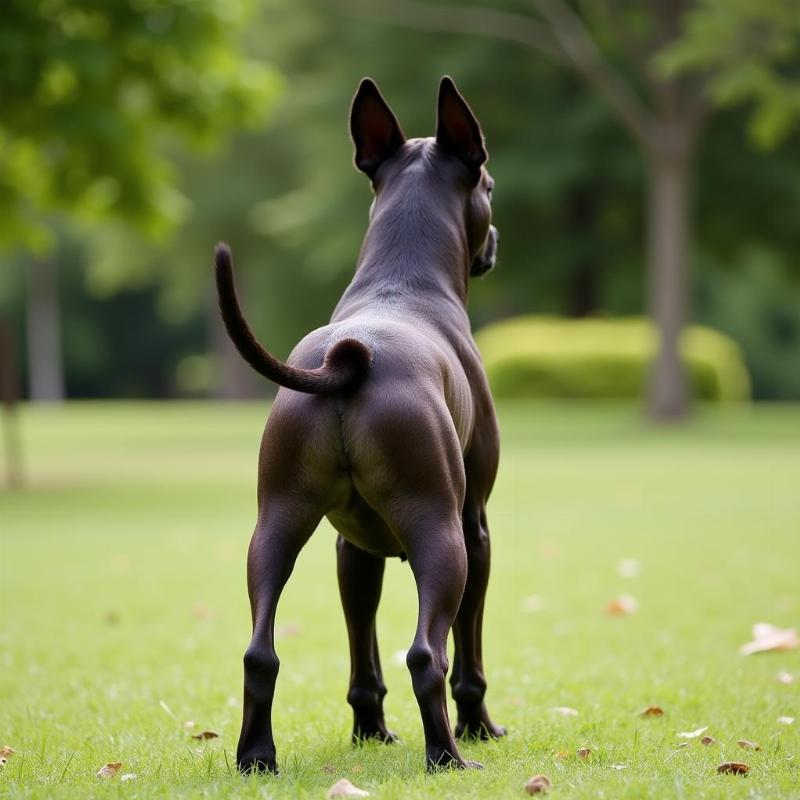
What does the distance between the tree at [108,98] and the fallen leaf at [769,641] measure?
35.5 ft

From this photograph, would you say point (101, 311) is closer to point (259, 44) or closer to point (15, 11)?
point (259, 44)

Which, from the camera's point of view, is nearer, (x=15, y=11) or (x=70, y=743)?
(x=70, y=743)

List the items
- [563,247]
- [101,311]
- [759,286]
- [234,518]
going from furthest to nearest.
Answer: [101,311] → [759,286] → [563,247] → [234,518]

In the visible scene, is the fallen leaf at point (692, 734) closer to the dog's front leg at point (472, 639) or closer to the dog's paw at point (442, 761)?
the dog's front leg at point (472, 639)

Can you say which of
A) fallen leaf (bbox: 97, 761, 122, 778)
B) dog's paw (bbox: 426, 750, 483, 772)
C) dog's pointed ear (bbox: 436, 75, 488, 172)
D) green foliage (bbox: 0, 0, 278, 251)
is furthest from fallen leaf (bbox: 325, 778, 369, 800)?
green foliage (bbox: 0, 0, 278, 251)

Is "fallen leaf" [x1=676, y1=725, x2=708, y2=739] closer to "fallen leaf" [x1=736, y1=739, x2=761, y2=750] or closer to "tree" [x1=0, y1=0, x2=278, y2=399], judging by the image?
"fallen leaf" [x1=736, y1=739, x2=761, y2=750]

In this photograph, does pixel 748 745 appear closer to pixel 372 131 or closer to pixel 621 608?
pixel 372 131

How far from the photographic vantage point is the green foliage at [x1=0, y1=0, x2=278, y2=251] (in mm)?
15594

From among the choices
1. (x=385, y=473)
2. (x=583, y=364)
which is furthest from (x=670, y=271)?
(x=385, y=473)

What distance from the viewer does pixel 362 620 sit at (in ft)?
15.5

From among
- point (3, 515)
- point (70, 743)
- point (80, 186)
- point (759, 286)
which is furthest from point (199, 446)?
point (759, 286)

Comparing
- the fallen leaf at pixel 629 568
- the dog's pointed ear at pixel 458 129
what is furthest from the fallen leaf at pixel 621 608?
the dog's pointed ear at pixel 458 129

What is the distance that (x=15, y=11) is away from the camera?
15.6m

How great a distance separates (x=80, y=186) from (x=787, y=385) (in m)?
43.8
